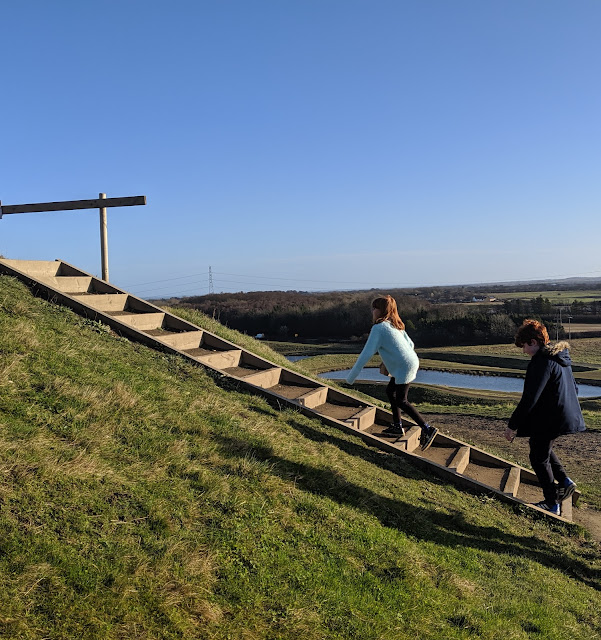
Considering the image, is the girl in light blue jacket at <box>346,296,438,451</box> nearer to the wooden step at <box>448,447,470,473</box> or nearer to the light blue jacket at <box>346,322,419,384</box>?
the light blue jacket at <box>346,322,419,384</box>

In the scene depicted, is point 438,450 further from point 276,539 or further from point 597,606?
point 276,539

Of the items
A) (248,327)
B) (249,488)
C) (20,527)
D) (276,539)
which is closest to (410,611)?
(276,539)

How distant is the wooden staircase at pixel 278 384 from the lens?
23.5 ft

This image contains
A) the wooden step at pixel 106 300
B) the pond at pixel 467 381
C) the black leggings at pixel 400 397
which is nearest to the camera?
the black leggings at pixel 400 397

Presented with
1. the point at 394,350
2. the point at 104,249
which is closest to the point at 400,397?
the point at 394,350

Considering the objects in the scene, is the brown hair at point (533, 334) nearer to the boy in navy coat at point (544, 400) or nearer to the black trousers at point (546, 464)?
the boy in navy coat at point (544, 400)

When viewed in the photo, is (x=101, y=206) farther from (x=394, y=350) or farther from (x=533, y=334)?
(x=533, y=334)

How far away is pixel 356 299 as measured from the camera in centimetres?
9112

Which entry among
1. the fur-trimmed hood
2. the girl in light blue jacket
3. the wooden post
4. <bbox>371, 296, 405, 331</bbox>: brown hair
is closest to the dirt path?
the fur-trimmed hood

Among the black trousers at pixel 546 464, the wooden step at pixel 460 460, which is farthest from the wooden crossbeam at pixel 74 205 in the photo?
the black trousers at pixel 546 464

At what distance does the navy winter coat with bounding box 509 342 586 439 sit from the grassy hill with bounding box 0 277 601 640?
118cm

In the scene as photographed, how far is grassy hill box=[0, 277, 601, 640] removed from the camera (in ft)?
9.84

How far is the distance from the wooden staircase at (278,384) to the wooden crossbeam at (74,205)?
1258 mm

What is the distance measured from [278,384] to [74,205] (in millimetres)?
5620
